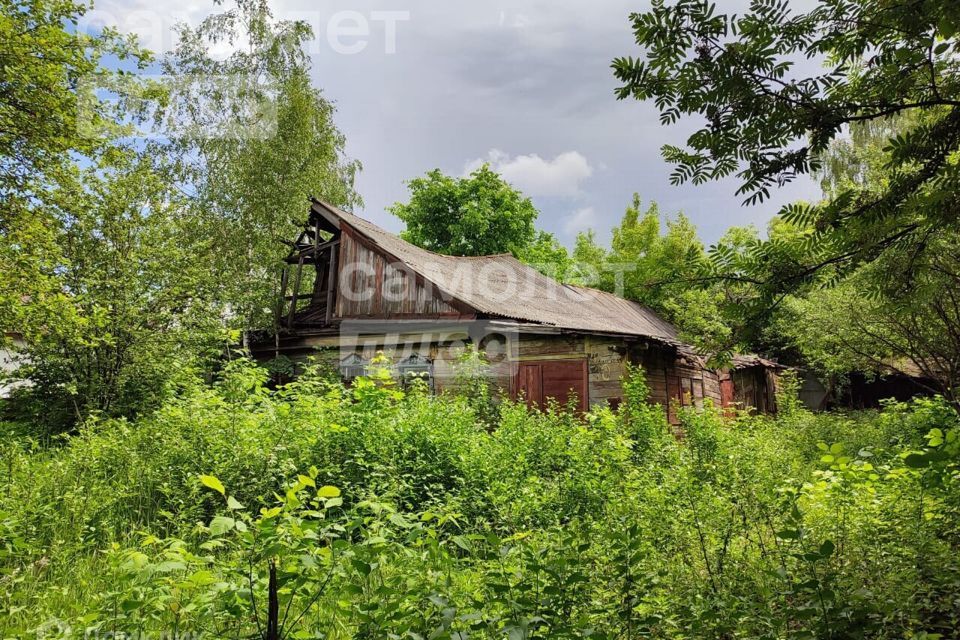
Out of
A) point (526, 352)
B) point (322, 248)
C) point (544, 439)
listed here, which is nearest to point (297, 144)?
point (322, 248)

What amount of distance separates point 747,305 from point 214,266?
18.1m

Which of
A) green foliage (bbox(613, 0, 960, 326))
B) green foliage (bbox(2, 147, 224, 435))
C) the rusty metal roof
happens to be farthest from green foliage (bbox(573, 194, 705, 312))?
green foliage (bbox(613, 0, 960, 326))

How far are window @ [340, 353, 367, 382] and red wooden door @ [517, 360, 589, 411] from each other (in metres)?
4.76

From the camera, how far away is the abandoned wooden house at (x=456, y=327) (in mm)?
12797

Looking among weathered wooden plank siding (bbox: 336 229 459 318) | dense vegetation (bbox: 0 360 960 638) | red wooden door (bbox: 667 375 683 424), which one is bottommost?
dense vegetation (bbox: 0 360 960 638)

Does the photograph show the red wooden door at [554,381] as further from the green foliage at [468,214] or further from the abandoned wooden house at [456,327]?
the green foliage at [468,214]

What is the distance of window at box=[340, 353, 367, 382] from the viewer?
15500 millimetres

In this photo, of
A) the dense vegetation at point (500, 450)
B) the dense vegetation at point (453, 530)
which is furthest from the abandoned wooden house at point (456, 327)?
the dense vegetation at point (453, 530)

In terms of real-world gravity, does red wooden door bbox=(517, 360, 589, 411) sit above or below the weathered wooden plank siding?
below

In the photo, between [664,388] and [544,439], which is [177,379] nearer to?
[544,439]

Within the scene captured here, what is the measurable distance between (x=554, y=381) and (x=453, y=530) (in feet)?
24.4

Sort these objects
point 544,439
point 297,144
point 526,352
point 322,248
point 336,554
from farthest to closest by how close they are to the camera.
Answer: point 297,144
point 322,248
point 526,352
point 544,439
point 336,554

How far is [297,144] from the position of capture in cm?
1972

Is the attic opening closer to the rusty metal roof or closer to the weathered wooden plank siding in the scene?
the weathered wooden plank siding
